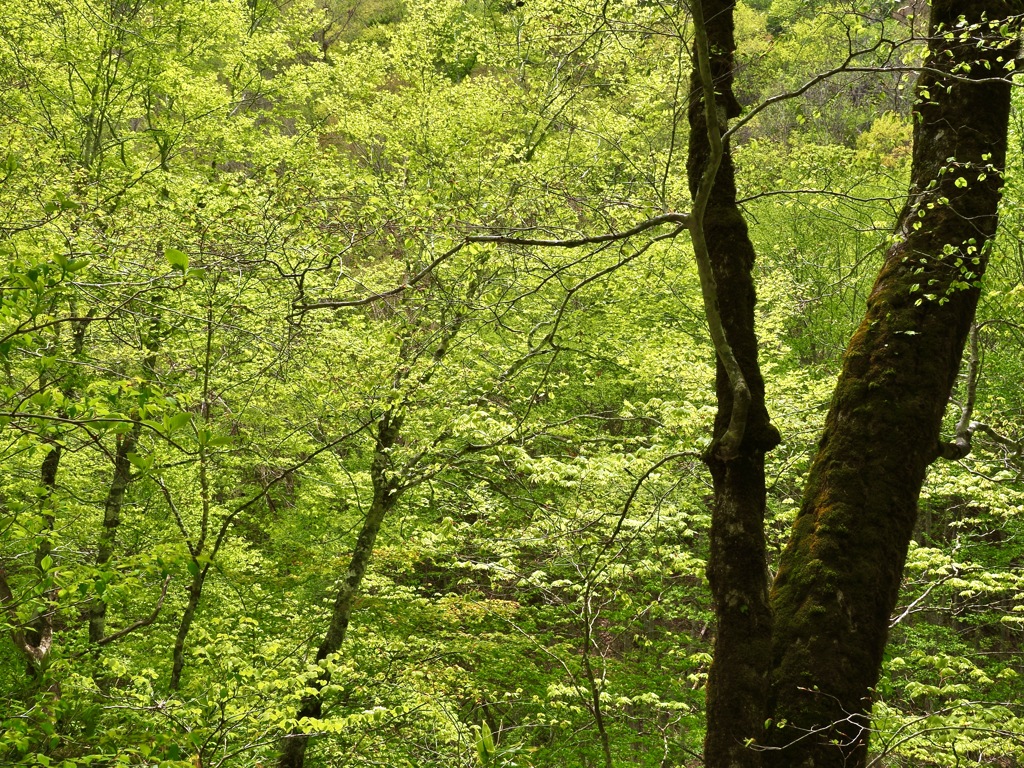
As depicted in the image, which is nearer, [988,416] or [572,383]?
[988,416]

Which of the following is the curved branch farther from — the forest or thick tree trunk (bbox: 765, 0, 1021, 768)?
thick tree trunk (bbox: 765, 0, 1021, 768)

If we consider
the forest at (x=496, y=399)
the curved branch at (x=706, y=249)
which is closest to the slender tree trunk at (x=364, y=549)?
the forest at (x=496, y=399)

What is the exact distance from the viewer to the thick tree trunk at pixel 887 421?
8.41 feet

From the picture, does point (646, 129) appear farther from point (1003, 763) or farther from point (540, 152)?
point (1003, 763)

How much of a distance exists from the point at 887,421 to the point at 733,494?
630mm

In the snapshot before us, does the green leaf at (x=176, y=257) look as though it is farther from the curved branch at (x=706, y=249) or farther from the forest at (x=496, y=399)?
the curved branch at (x=706, y=249)

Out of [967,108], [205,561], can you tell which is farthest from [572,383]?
[205,561]

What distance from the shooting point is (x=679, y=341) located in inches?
452

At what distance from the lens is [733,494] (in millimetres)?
2953

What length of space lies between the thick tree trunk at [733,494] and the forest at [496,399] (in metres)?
0.02

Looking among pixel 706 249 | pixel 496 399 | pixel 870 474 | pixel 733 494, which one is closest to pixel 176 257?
pixel 706 249

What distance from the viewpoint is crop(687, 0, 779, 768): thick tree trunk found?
107 inches

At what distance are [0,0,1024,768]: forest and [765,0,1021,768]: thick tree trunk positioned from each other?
0.05 feet

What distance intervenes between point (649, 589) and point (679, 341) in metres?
3.79
